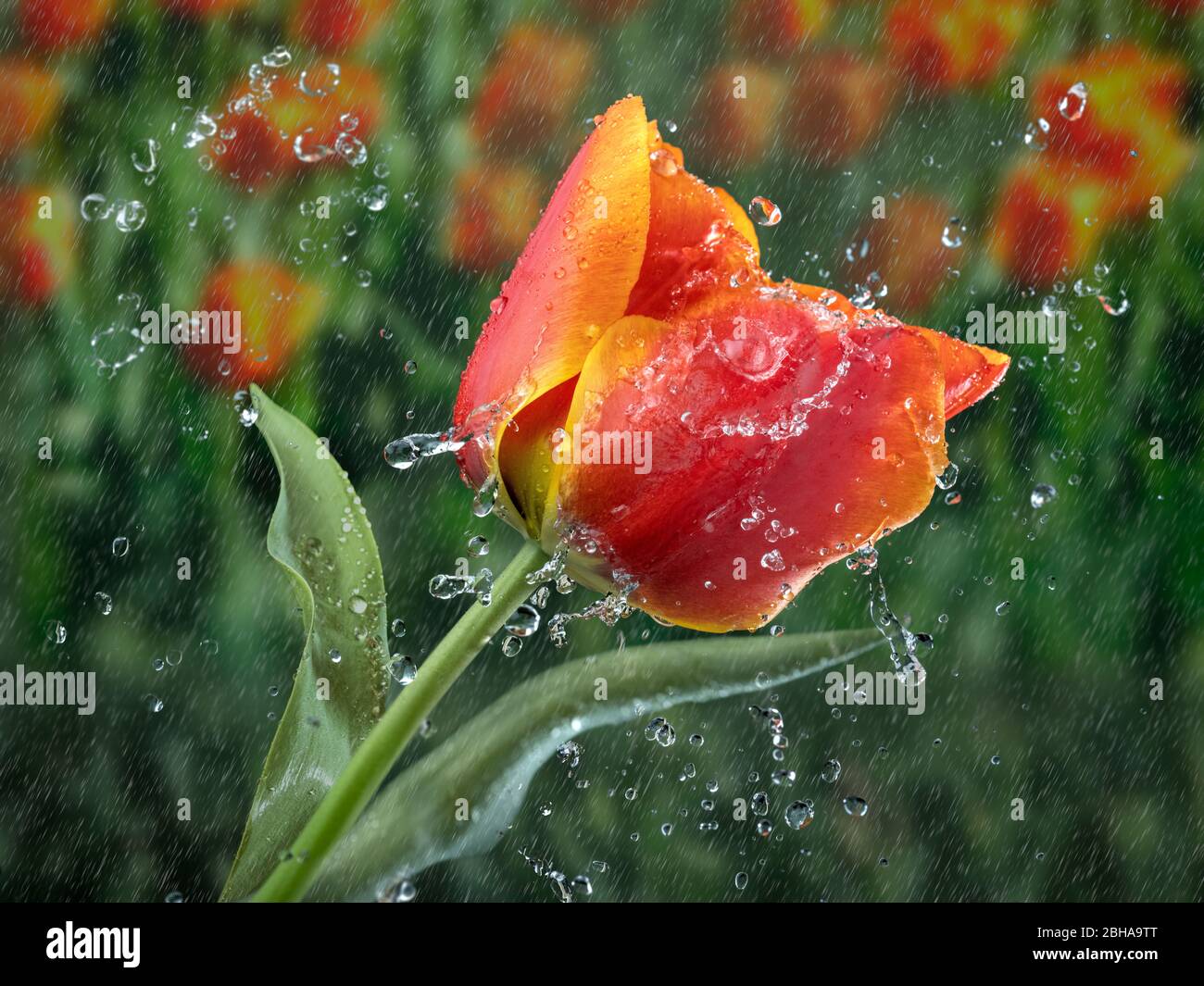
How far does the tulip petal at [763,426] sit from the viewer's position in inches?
9.5

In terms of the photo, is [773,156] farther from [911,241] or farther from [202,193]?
[202,193]

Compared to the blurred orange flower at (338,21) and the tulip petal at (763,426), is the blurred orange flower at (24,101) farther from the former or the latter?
the tulip petal at (763,426)

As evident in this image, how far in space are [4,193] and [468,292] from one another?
206 mm

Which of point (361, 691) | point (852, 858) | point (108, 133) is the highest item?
point (108, 133)

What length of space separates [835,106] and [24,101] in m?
0.35

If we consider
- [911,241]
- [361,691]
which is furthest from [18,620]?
[911,241]

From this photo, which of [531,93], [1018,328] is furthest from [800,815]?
[531,93]

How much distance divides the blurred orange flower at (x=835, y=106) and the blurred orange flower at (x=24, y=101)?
1.04 ft

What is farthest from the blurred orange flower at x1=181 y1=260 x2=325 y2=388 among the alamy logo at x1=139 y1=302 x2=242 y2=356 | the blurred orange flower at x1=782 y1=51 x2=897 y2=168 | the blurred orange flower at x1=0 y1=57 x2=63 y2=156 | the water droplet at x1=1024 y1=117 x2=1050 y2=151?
the water droplet at x1=1024 y1=117 x2=1050 y2=151

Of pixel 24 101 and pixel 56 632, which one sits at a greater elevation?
pixel 24 101

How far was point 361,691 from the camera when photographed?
0.27 m

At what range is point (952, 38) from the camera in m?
0.58
